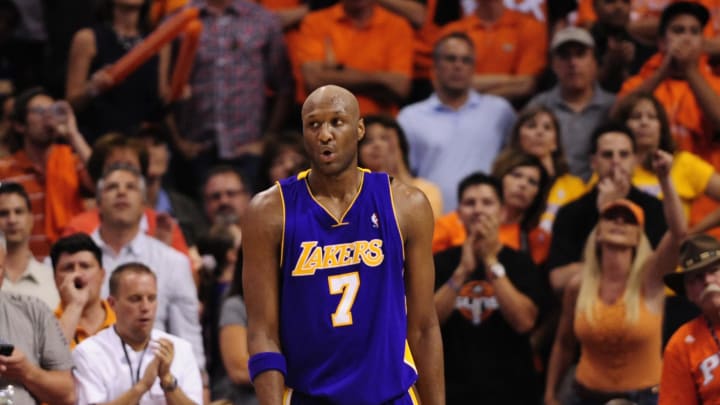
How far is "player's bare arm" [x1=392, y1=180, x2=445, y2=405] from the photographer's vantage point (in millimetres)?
5672

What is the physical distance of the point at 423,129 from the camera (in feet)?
35.4

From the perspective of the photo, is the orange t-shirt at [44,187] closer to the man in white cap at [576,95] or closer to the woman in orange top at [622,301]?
the man in white cap at [576,95]

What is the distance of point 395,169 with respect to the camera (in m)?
10.1

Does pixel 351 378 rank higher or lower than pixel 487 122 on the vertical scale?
lower

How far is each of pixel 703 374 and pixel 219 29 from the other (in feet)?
18.9

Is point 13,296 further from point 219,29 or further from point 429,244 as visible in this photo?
point 219,29

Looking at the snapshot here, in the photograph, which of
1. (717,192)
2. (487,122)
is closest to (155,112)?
(487,122)

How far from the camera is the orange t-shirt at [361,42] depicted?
11641 millimetres

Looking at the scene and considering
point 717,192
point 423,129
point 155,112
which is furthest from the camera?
point 155,112

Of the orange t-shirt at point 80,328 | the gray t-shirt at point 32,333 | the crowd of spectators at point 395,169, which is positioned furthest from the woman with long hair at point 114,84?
the gray t-shirt at point 32,333

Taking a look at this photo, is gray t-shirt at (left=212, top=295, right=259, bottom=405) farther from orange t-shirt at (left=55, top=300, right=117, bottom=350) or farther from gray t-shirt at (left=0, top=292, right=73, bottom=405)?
gray t-shirt at (left=0, top=292, right=73, bottom=405)

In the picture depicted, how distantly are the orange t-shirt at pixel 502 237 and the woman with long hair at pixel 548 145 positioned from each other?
0.40 meters

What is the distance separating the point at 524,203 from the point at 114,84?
335cm

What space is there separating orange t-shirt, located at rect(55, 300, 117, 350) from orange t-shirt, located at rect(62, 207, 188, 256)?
1.03 meters
